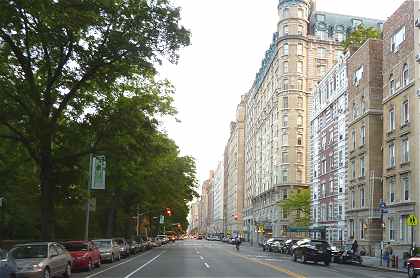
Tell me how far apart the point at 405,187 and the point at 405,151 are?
2889 millimetres

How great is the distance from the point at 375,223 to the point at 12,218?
104 feet

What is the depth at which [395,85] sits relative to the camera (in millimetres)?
54062

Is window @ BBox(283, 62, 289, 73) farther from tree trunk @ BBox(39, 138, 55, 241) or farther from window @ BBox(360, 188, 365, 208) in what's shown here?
tree trunk @ BBox(39, 138, 55, 241)

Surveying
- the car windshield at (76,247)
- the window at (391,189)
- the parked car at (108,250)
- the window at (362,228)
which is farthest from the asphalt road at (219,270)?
the window at (362,228)

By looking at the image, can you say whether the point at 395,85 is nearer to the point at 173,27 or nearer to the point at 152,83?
the point at 152,83

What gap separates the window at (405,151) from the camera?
50522 mm

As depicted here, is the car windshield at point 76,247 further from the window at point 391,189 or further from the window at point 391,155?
the window at point 391,155

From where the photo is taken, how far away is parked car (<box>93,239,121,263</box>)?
123 ft

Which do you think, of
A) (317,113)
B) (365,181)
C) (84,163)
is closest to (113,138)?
(84,163)

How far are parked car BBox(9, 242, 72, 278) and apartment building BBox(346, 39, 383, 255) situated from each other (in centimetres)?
3918

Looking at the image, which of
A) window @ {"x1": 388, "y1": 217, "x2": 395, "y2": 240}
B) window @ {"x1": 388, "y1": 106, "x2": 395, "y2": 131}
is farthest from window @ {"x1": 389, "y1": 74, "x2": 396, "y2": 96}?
window @ {"x1": 388, "y1": 217, "x2": 395, "y2": 240}

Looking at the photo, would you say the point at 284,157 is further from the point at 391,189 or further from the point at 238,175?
the point at 238,175

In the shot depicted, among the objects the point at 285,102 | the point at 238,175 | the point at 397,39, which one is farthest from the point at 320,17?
the point at 238,175

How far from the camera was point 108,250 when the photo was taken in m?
38.0
